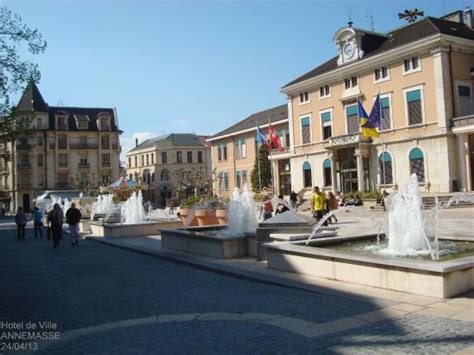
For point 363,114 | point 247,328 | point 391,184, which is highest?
point 363,114

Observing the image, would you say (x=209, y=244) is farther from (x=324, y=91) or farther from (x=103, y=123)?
(x=103, y=123)

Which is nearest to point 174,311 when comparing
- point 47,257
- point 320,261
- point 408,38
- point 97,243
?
point 320,261

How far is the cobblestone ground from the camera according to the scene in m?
5.61

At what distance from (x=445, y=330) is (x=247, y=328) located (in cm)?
241

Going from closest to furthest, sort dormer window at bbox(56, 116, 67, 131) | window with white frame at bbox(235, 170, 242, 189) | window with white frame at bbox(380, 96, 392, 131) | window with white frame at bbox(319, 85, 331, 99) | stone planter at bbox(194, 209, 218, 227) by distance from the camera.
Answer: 1. stone planter at bbox(194, 209, 218, 227)
2. window with white frame at bbox(380, 96, 392, 131)
3. window with white frame at bbox(319, 85, 331, 99)
4. window with white frame at bbox(235, 170, 242, 189)
5. dormer window at bbox(56, 116, 67, 131)

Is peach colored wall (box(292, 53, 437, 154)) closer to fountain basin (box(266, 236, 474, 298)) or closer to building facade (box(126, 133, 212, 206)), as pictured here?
fountain basin (box(266, 236, 474, 298))

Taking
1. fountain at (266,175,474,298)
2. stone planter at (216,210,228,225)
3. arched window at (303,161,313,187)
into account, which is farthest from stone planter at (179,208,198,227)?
arched window at (303,161,313,187)

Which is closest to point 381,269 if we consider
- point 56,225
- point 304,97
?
point 56,225

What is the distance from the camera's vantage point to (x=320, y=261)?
9328 millimetres

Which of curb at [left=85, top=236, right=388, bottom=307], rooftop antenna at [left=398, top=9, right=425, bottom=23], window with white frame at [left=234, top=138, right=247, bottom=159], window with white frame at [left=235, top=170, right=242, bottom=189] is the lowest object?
curb at [left=85, top=236, right=388, bottom=307]

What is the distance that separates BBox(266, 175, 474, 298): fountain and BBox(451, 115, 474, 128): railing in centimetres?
2539

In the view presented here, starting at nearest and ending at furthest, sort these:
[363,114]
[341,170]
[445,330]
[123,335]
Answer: [445,330], [123,335], [363,114], [341,170]

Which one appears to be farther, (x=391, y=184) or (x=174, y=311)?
(x=391, y=184)

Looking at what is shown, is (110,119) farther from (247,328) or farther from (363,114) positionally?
(247,328)
